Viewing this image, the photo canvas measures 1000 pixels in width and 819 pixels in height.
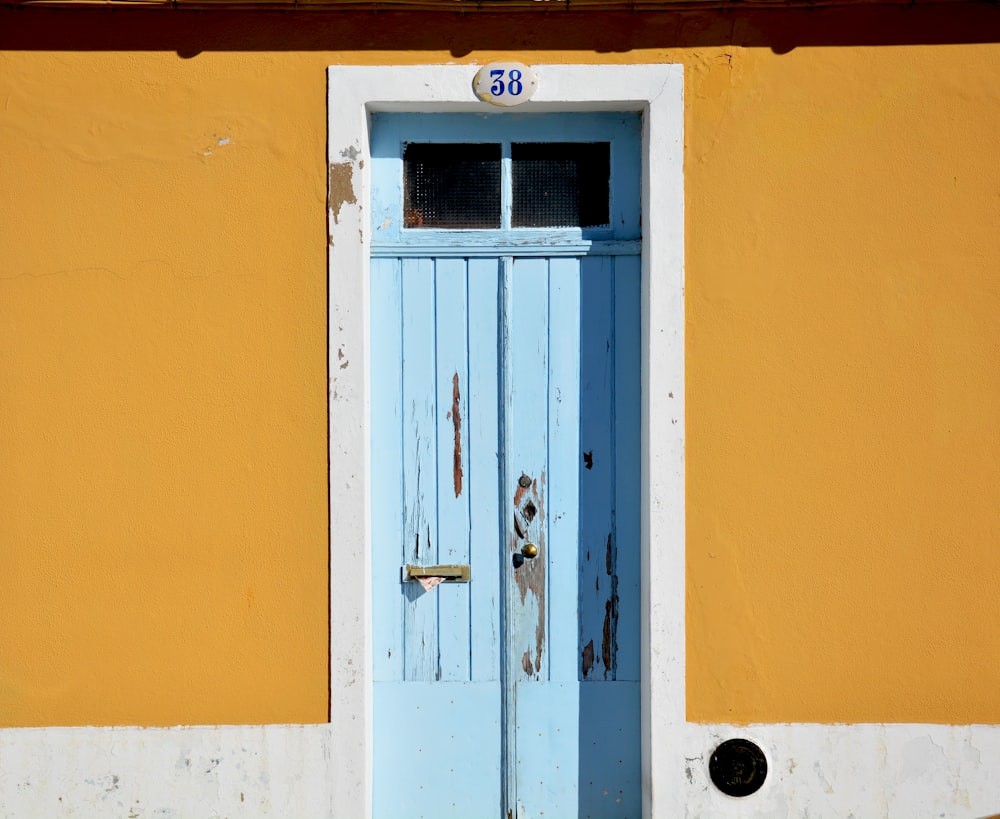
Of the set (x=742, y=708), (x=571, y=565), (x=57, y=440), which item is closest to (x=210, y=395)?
(x=57, y=440)

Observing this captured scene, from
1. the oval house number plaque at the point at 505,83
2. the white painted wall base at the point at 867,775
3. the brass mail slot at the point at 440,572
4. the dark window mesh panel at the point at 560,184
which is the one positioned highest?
the oval house number plaque at the point at 505,83

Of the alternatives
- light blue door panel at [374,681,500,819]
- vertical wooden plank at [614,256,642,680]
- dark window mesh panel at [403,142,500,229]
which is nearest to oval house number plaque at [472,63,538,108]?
dark window mesh panel at [403,142,500,229]

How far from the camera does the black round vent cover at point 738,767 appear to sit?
3.18m

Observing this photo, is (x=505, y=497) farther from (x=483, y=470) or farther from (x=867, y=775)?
(x=867, y=775)

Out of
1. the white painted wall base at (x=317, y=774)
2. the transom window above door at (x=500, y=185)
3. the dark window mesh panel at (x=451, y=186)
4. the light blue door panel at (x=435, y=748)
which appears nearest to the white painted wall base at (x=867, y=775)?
the white painted wall base at (x=317, y=774)

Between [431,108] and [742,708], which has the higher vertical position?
[431,108]

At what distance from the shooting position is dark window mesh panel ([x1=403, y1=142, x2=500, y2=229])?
344cm

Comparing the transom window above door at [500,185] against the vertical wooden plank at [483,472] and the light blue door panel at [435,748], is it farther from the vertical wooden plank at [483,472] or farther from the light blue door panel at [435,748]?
the light blue door panel at [435,748]

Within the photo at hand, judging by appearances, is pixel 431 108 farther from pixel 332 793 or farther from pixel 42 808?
pixel 42 808

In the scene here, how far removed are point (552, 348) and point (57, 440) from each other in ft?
6.26

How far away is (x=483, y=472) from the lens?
134 inches

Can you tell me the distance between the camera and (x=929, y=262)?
322 centimetres

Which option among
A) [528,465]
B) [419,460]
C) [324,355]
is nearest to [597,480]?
[528,465]

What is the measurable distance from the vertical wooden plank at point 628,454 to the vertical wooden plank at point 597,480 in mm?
26
